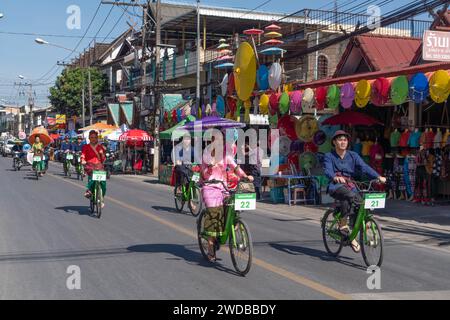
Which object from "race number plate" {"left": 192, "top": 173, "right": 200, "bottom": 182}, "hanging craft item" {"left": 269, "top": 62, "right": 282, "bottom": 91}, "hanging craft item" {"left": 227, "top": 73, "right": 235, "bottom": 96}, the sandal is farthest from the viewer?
"hanging craft item" {"left": 227, "top": 73, "right": 235, "bottom": 96}

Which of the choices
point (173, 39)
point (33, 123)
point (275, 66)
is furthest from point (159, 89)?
point (33, 123)

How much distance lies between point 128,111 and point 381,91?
1270 inches

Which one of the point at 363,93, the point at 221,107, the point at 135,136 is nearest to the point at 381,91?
the point at 363,93

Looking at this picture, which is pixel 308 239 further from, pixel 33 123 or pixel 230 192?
pixel 33 123

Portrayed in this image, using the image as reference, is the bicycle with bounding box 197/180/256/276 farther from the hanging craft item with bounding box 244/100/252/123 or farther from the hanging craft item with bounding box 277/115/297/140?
the hanging craft item with bounding box 244/100/252/123

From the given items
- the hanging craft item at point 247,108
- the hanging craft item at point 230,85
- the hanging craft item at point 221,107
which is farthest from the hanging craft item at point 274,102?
Answer: the hanging craft item at point 221,107

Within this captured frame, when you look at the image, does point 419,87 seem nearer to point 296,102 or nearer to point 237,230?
point 296,102

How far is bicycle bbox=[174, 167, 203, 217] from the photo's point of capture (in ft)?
45.7

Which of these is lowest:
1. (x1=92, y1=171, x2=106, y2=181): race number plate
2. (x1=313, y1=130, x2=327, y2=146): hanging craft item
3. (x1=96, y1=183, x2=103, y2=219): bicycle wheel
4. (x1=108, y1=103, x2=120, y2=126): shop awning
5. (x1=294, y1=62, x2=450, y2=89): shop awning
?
(x1=96, y1=183, x2=103, y2=219): bicycle wheel

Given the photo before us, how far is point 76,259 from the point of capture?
833 cm

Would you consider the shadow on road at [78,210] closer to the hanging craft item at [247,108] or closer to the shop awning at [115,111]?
the hanging craft item at [247,108]

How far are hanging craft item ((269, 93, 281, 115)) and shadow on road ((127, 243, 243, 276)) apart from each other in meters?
10.3

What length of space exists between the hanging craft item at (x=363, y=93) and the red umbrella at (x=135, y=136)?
704 inches

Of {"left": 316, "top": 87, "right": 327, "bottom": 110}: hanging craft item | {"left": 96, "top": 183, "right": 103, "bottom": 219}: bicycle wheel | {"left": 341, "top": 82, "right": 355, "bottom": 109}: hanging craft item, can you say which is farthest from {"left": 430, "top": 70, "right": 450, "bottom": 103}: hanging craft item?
{"left": 96, "top": 183, "right": 103, "bottom": 219}: bicycle wheel
